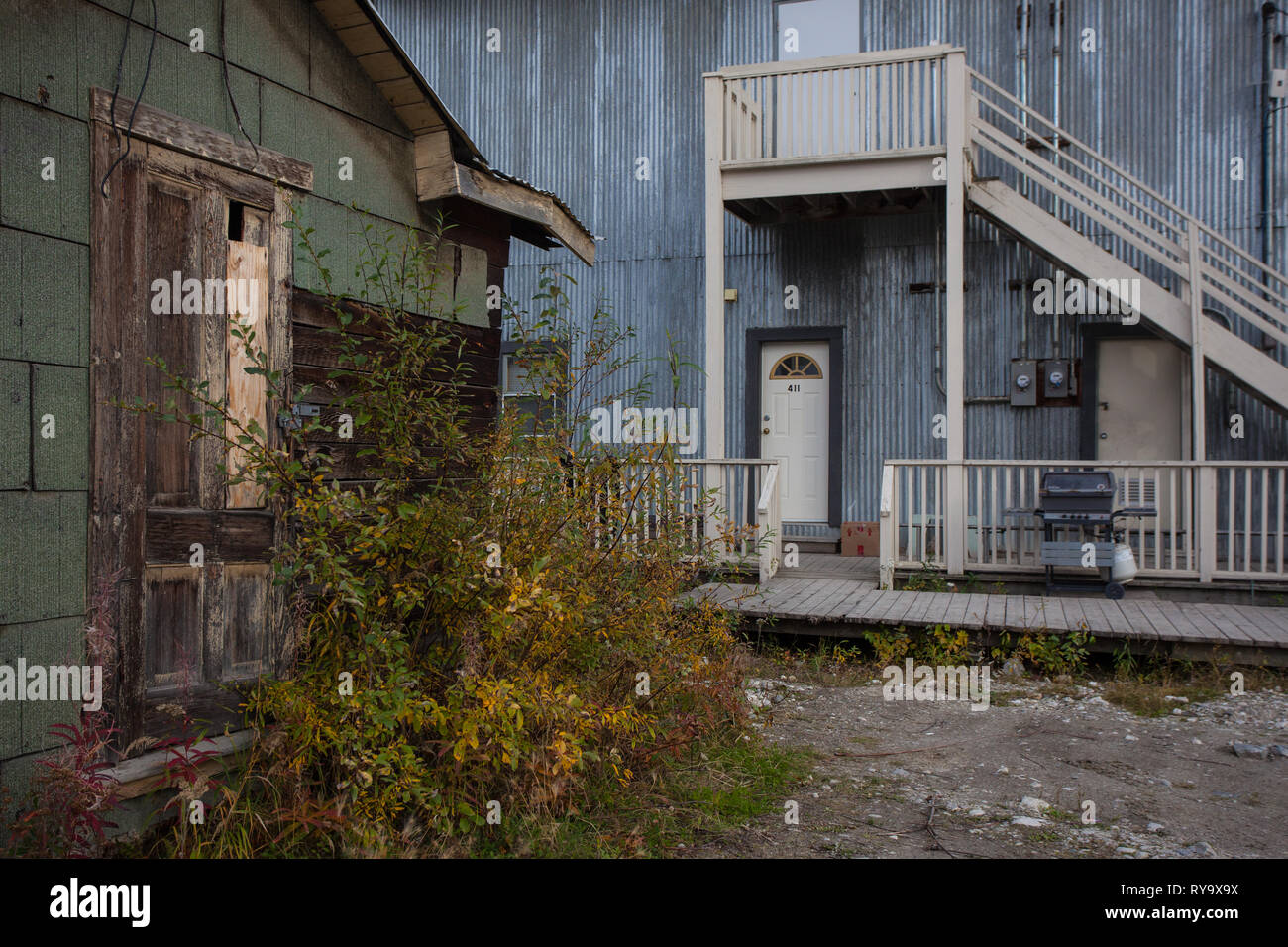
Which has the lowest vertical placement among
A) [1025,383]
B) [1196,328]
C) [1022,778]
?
[1022,778]

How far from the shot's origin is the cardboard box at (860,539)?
461 inches

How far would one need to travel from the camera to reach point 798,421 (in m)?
12.2

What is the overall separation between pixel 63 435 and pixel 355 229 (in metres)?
2.03

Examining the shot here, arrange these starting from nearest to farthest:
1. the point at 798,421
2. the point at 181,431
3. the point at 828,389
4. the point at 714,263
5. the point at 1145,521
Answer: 1. the point at 181,431
2. the point at 1145,521
3. the point at 714,263
4. the point at 828,389
5. the point at 798,421

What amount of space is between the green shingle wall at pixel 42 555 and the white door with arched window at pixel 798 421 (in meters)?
8.90

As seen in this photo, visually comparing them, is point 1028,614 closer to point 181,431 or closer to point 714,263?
point 714,263

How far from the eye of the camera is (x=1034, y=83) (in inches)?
450

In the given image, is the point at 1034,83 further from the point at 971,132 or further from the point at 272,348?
the point at 272,348

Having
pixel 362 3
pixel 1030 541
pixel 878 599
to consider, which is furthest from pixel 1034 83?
pixel 362 3

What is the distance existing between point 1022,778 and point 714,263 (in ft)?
21.6

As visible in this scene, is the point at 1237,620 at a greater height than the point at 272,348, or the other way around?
the point at 272,348

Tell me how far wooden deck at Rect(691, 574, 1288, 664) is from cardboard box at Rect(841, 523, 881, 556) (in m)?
2.50

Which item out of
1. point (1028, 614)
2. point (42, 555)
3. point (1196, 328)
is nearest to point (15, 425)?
point (42, 555)

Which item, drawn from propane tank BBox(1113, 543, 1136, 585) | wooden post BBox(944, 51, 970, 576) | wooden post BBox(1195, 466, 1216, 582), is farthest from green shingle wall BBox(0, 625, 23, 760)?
wooden post BBox(1195, 466, 1216, 582)
